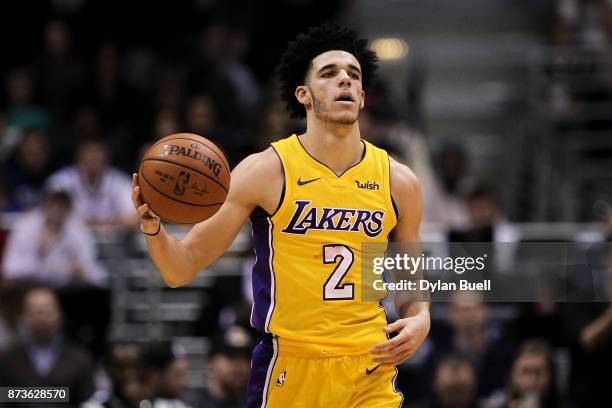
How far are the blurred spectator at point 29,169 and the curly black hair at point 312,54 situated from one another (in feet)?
20.6

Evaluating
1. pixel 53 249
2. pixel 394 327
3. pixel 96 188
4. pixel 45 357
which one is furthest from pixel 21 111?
pixel 394 327

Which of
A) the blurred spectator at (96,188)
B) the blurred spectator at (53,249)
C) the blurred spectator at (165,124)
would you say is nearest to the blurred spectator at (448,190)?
the blurred spectator at (165,124)

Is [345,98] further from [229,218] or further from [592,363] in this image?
[592,363]

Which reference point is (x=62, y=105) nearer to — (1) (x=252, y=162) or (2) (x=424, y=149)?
(2) (x=424, y=149)

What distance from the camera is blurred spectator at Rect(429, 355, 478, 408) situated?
951 centimetres

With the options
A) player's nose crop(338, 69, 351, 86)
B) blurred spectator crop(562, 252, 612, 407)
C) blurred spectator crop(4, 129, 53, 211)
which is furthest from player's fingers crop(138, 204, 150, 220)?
blurred spectator crop(4, 129, 53, 211)

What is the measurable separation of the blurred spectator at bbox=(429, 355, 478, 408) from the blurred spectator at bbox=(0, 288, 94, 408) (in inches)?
113

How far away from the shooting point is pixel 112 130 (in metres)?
13.8

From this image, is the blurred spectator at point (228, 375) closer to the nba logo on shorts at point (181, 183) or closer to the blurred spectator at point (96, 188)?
the blurred spectator at point (96, 188)

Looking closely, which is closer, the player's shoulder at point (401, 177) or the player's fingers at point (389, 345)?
the player's fingers at point (389, 345)

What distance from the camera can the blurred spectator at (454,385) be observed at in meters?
9.51

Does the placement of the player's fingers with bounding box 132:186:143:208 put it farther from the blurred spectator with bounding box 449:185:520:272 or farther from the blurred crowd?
the blurred spectator with bounding box 449:185:520:272

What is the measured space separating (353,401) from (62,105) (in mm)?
8809

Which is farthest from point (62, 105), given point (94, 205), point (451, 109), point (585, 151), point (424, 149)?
point (585, 151)
